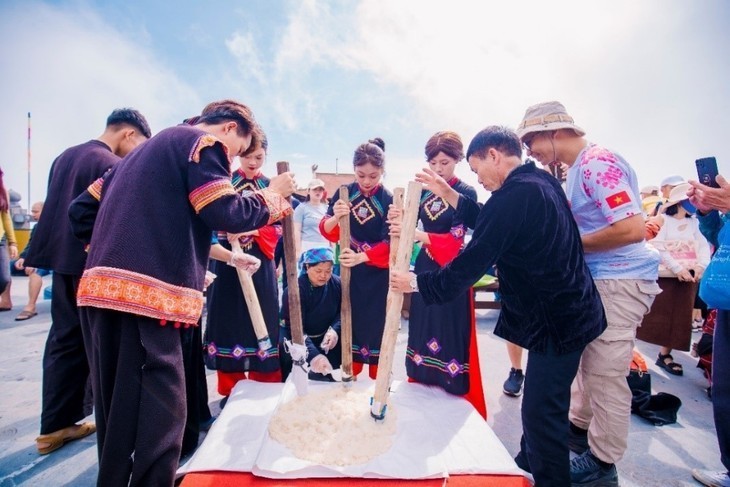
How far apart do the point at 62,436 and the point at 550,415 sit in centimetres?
286

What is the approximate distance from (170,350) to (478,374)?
200 cm

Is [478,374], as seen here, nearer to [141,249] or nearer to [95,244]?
[141,249]

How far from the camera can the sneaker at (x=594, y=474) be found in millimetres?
1849

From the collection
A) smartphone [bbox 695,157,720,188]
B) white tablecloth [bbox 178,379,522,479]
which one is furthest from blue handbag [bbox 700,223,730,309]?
white tablecloth [bbox 178,379,522,479]

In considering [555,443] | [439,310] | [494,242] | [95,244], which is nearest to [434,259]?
[439,310]

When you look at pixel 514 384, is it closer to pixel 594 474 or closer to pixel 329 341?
pixel 594 474

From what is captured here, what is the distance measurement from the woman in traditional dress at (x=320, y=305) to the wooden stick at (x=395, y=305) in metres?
0.84

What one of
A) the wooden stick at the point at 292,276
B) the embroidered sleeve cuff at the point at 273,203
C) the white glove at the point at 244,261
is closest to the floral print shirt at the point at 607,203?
the embroidered sleeve cuff at the point at 273,203

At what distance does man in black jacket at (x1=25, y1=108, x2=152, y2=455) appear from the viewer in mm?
2121

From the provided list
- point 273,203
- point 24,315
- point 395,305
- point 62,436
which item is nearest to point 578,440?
point 395,305

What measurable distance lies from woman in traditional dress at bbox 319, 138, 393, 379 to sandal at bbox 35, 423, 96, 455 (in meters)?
1.87

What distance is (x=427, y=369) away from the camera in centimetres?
253

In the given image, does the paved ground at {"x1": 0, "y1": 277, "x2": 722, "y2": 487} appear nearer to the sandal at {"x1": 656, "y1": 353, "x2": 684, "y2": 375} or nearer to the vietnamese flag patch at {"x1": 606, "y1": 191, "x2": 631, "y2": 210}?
the sandal at {"x1": 656, "y1": 353, "x2": 684, "y2": 375}

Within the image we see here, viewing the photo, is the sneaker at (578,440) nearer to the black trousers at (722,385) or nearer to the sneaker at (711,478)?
the sneaker at (711,478)
